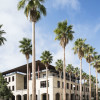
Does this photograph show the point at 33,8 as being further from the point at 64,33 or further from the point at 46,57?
the point at 46,57

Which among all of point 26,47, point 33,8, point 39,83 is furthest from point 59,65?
point 33,8

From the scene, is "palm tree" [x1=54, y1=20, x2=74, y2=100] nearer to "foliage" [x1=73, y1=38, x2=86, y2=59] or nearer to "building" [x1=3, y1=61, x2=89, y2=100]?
"foliage" [x1=73, y1=38, x2=86, y2=59]

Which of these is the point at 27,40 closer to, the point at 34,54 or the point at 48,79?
the point at 48,79

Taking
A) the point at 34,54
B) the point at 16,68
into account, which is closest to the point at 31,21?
the point at 34,54

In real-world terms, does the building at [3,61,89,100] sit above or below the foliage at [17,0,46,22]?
below

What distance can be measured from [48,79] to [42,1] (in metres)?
41.8

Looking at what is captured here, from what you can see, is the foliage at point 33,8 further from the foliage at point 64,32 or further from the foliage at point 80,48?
the foliage at point 80,48

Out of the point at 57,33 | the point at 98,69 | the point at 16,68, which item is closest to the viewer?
the point at 57,33

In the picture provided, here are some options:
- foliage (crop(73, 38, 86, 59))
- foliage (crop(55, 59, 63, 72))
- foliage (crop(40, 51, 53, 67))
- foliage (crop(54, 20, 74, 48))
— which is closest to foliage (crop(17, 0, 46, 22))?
foliage (crop(54, 20, 74, 48))

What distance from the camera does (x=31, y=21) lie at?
74.2ft

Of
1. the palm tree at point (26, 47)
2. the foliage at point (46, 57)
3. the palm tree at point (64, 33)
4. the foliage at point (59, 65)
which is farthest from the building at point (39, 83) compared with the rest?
the palm tree at point (64, 33)

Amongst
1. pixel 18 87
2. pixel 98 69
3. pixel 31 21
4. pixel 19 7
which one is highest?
pixel 19 7

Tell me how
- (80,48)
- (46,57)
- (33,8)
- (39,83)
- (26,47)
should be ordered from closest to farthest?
(33,8) → (80,48) → (26,47) → (46,57) → (39,83)

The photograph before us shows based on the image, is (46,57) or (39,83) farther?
(39,83)
